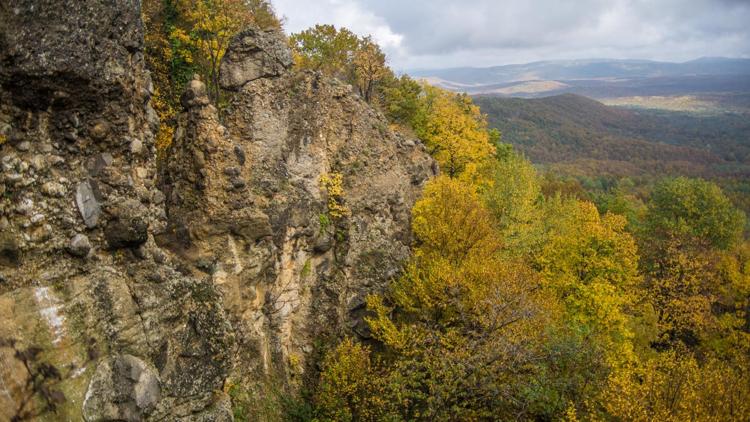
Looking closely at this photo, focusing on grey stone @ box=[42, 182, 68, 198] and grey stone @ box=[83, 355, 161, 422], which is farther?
grey stone @ box=[83, 355, 161, 422]

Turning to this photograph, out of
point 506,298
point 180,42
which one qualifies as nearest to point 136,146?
point 180,42

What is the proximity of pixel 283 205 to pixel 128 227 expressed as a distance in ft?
30.9

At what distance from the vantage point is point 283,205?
2141 centimetres

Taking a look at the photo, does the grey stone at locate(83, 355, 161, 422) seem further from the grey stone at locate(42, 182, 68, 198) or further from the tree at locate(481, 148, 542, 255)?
the tree at locate(481, 148, 542, 255)

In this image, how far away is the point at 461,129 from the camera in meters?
44.3

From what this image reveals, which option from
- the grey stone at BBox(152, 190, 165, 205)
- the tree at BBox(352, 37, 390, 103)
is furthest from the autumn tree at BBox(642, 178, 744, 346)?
the grey stone at BBox(152, 190, 165, 205)

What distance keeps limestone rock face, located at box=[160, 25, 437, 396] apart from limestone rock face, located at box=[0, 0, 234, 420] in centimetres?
481

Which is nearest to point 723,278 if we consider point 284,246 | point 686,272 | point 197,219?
point 686,272

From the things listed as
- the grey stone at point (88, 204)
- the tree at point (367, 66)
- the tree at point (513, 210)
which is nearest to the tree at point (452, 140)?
the tree at point (513, 210)

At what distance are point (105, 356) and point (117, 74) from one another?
732 cm

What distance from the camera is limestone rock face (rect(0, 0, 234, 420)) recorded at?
34.5 ft

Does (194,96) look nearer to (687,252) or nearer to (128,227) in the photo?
(128,227)

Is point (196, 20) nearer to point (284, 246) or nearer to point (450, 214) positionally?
point (284, 246)

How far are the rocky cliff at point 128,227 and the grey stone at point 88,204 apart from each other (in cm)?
3
